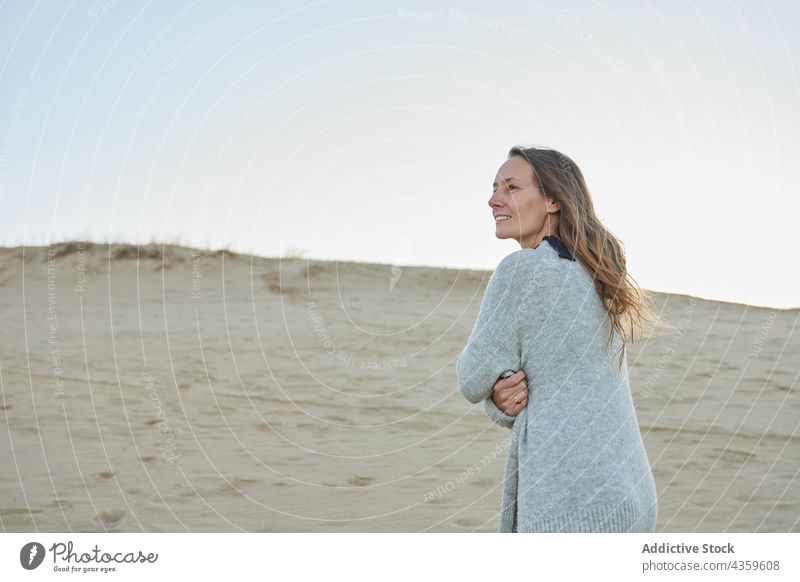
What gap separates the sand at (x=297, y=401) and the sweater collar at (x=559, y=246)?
2.98 m

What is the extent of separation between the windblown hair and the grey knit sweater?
76 millimetres

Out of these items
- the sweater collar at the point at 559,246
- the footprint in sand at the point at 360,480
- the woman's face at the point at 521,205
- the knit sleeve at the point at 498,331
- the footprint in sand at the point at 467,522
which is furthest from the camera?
the footprint in sand at the point at 360,480

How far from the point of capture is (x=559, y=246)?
2.70 metres

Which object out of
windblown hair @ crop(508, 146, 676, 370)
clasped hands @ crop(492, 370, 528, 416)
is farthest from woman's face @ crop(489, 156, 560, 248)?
clasped hands @ crop(492, 370, 528, 416)

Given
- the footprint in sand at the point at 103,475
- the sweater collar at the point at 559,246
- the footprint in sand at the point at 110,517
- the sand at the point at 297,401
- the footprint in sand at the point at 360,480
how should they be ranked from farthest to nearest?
1. the footprint in sand at the point at 360,480
2. the footprint in sand at the point at 103,475
3. the sand at the point at 297,401
4. the footprint in sand at the point at 110,517
5. the sweater collar at the point at 559,246

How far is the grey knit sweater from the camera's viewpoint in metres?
2.57

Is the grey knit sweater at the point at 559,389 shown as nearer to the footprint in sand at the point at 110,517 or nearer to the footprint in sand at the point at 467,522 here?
the footprint in sand at the point at 467,522

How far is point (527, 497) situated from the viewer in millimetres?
2633

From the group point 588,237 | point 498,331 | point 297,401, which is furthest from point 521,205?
point 297,401
